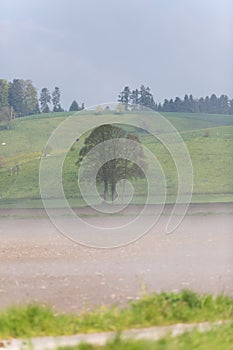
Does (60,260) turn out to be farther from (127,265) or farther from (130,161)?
(130,161)

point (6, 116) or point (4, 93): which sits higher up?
point (4, 93)

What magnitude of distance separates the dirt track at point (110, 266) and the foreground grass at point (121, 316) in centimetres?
52

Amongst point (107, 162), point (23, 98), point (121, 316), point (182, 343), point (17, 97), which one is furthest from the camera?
point (23, 98)

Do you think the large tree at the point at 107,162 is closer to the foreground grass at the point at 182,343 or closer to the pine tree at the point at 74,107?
the pine tree at the point at 74,107

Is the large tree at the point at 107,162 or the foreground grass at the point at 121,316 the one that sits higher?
the large tree at the point at 107,162

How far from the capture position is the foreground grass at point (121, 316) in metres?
3.38

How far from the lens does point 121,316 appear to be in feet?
11.5

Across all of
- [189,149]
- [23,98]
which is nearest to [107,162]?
[189,149]

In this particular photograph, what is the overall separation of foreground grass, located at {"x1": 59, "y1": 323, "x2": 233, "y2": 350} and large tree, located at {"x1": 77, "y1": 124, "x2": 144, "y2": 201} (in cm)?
423

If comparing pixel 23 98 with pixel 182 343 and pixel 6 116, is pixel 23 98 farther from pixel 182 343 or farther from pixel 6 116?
pixel 182 343

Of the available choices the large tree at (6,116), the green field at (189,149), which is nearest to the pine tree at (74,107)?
the green field at (189,149)

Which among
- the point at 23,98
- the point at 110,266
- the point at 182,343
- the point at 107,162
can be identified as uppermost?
the point at 23,98

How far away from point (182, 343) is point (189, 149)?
7.42 meters

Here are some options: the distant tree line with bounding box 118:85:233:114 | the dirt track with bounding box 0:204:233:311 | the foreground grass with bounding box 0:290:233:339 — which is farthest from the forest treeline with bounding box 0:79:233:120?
the foreground grass with bounding box 0:290:233:339
